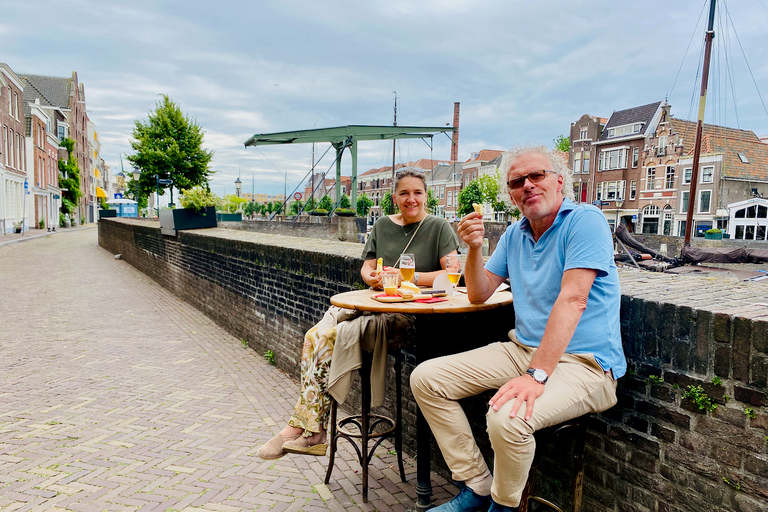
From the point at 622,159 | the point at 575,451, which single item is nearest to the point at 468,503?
the point at 575,451

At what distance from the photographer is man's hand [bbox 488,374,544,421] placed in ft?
5.77

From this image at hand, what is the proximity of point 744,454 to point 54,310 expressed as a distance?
944 centimetres

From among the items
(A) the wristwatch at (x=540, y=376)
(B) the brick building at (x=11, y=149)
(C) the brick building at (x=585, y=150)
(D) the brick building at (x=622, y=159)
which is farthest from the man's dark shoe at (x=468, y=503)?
(C) the brick building at (x=585, y=150)

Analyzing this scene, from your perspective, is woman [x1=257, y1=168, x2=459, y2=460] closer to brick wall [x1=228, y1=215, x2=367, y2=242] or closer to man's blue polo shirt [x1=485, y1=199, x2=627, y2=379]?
man's blue polo shirt [x1=485, y1=199, x2=627, y2=379]

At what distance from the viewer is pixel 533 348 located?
214 cm

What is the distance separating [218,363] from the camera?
18.2 feet

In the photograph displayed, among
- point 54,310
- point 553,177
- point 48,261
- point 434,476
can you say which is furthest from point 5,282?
point 553,177

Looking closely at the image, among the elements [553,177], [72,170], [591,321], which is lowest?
[591,321]

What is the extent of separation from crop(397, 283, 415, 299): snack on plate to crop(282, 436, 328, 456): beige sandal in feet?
3.00

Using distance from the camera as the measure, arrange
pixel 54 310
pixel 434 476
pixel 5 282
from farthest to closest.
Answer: pixel 5 282 < pixel 54 310 < pixel 434 476

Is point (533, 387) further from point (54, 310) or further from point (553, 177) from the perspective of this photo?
point (54, 310)

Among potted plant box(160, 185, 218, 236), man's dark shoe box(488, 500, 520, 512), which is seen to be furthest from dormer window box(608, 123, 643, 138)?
man's dark shoe box(488, 500, 520, 512)

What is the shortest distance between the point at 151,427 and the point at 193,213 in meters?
7.51

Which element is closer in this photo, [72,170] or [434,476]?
[434,476]
